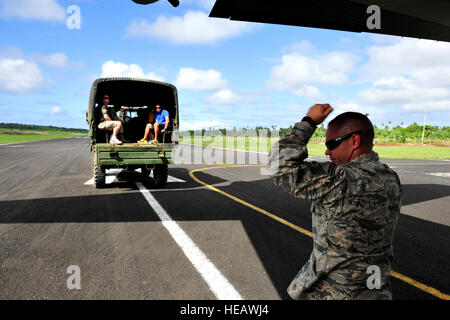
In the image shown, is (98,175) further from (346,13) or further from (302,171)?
(302,171)

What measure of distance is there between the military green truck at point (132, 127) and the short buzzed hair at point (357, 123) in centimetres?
817

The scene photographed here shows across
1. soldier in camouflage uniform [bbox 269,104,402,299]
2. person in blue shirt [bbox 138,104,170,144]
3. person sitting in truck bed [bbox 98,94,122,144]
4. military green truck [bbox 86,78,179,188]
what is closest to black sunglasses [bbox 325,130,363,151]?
soldier in camouflage uniform [bbox 269,104,402,299]

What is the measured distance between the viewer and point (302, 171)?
1.68m

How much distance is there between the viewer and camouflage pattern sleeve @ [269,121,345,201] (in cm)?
167

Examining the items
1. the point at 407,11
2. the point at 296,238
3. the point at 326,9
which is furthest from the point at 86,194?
the point at 407,11

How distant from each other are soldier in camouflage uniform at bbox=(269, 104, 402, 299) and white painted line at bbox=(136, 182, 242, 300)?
1.65 m

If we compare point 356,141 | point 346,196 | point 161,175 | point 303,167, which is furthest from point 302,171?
point 161,175

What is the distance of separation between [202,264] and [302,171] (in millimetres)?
2806

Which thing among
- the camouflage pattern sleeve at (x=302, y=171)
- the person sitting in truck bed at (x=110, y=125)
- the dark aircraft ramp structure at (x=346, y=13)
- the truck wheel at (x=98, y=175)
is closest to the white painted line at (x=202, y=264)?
the camouflage pattern sleeve at (x=302, y=171)

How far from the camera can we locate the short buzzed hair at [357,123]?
1728 millimetres

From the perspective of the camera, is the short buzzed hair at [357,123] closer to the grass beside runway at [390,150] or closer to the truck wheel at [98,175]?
the truck wheel at [98,175]
